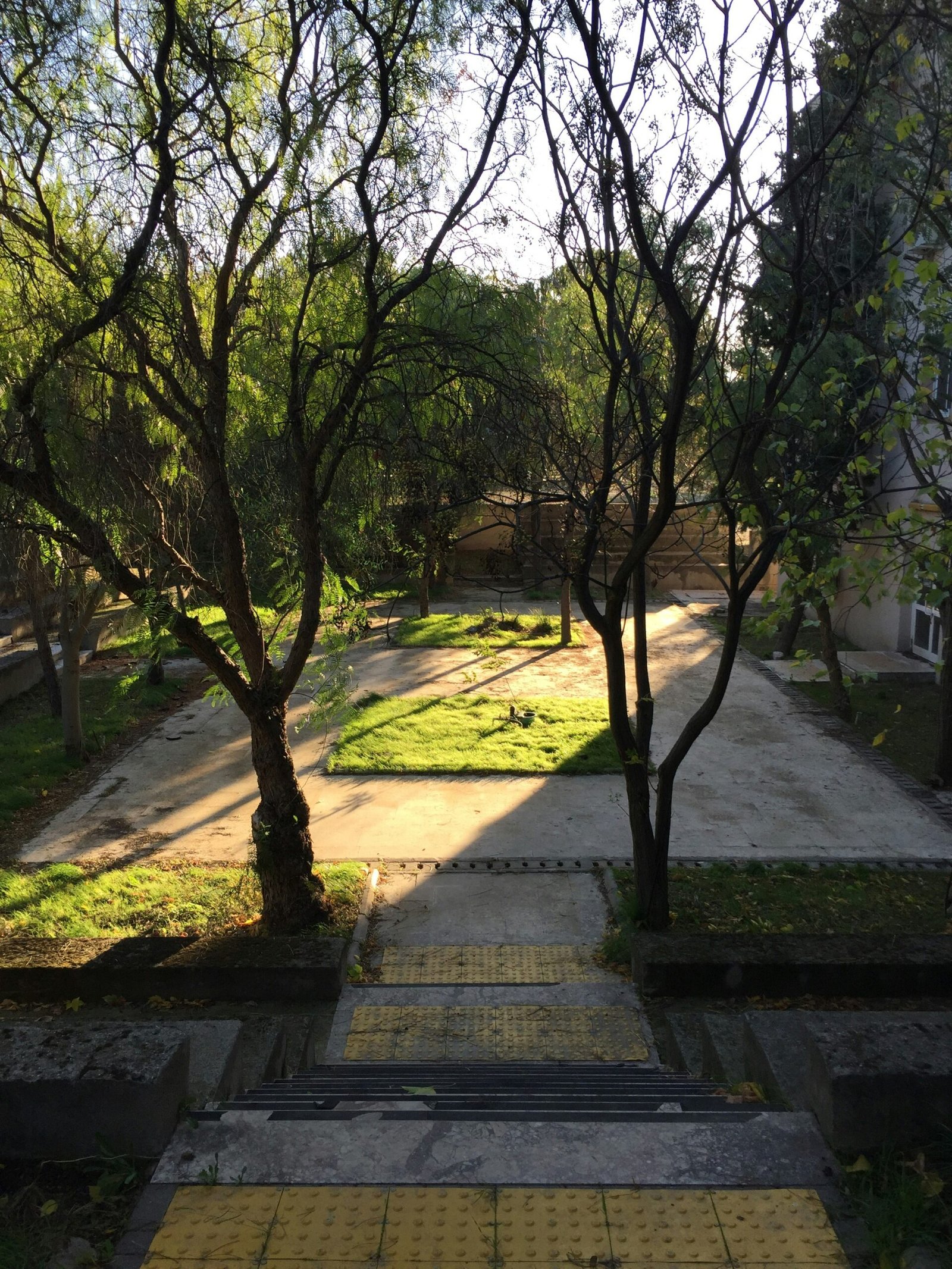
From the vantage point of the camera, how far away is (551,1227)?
9.89ft

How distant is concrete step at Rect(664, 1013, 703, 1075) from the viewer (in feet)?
16.8

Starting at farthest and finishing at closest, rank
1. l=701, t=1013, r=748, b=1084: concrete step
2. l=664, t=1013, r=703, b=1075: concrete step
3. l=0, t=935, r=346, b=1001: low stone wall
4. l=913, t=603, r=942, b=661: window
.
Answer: l=913, t=603, r=942, b=661: window < l=0, t=935, r=346, b=1001: low stone wall < l=664, t=1013, r=703, b=1075: concrete step < l=701, t=1013, r=748, b=1084: concrete step

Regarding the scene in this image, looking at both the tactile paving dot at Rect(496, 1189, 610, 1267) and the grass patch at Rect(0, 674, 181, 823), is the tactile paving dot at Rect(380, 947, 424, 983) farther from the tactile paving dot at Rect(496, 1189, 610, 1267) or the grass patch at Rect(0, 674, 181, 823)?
the grass patch at Rect(0, 674, 181, 823)

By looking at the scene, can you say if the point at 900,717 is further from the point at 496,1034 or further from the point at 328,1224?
the point at 328,1224

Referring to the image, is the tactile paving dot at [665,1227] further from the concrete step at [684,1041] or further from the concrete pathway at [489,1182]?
the concrete step at [684,1041]

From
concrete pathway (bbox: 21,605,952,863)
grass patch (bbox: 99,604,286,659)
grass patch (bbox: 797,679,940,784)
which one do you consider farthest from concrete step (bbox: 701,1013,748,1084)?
grass patch (bbox: 797,679,940,784)

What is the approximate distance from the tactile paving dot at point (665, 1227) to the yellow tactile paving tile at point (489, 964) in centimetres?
355

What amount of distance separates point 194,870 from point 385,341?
4.95 meters

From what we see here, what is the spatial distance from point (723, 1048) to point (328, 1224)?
239 cm

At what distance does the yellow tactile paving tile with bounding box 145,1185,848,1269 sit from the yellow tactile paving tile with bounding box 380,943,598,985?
3.51m

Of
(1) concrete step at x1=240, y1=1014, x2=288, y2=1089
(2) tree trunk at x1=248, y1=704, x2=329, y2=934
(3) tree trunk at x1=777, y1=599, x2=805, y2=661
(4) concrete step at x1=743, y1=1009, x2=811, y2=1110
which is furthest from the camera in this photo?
(3) tree trunk at x1=777, y1=599, x2=805, y2=661

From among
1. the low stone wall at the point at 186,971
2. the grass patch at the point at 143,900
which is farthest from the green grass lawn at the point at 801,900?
the low stone wall at the point at 186,971

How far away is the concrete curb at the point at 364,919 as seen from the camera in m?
7.11

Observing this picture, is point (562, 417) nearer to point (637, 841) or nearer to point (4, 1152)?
point (637, 841)
